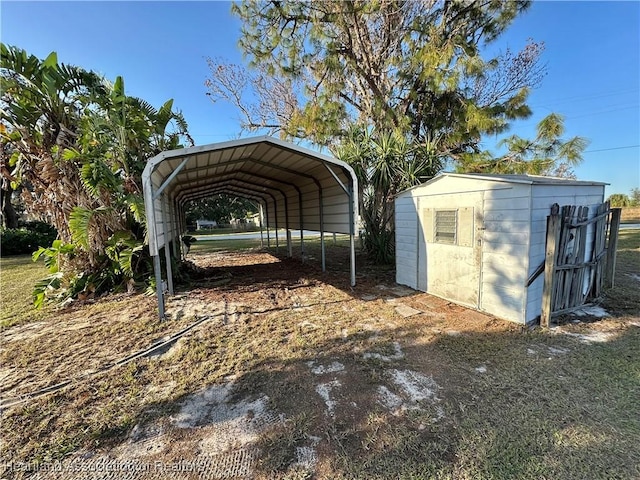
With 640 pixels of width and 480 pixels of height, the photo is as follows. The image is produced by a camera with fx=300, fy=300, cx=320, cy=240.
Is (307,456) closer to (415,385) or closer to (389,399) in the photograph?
(389,399)

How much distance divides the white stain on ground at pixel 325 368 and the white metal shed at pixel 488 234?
248 centimetres

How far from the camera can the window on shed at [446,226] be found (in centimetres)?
455

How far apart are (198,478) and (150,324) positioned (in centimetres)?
284

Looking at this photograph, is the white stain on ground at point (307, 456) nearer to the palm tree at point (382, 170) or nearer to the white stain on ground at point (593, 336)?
the white stain on ground at point (593, 336)

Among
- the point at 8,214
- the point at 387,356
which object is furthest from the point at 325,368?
the point at 8,214

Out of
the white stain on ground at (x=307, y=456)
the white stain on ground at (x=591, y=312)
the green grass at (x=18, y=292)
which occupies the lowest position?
the white stain on ground at (x=307, y=456)

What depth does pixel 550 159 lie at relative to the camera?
668 cm

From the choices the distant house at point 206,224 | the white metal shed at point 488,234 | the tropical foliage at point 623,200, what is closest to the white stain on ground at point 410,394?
the white metal shed at point 488,234

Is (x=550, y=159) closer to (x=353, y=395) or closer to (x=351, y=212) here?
(x=351, y=212)

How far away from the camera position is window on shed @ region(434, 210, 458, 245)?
4551mm

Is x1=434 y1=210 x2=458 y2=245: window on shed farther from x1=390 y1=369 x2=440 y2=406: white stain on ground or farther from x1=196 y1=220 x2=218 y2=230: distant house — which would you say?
x1=196 y1=220 x2=218 y2=230: distant house

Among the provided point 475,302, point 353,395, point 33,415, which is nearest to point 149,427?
point 33,415

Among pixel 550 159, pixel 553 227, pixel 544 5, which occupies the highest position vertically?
pixel 544 5

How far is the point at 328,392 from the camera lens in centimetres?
252
